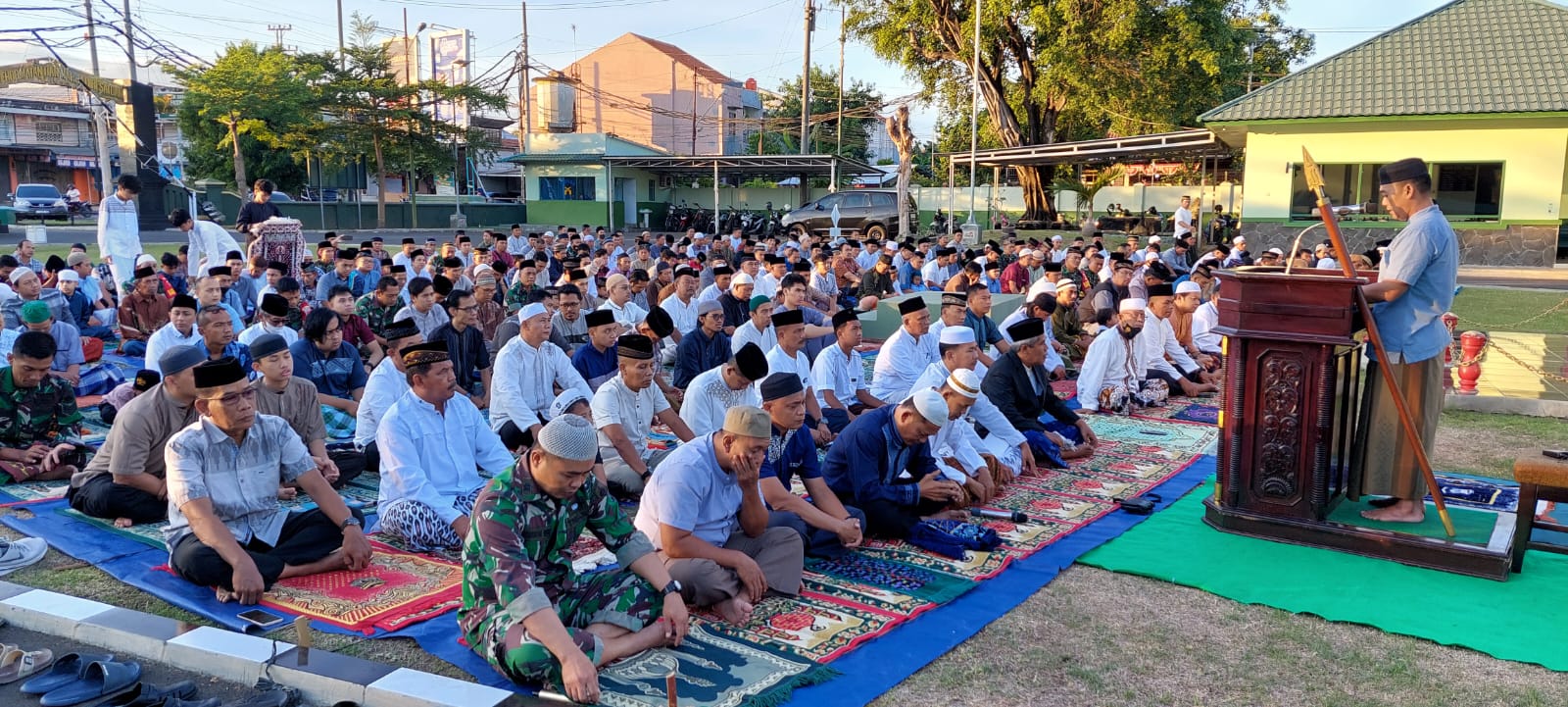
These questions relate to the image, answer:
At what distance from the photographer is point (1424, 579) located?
Answer: 4242 millimetres

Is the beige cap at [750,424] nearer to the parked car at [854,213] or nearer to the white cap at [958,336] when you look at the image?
the white cap at [958,336]

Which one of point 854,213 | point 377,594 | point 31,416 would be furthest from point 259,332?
point 854,213

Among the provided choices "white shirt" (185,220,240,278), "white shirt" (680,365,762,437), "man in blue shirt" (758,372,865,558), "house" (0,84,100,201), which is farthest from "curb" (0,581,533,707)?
"house" (0,84,100,201)

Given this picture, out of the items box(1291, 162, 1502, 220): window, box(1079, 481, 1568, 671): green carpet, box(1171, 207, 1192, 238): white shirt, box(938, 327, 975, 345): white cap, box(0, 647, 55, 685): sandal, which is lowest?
box(1079, 481, 1568, 671): green carpet

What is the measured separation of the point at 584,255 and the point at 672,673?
484 inches

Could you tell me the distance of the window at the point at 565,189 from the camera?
32.5 meters

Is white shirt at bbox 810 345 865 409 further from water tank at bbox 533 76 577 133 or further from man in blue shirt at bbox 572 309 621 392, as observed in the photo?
water tank at bbox 533 76 577 133

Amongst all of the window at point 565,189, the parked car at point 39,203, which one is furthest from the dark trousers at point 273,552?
the parked car at point 39,203

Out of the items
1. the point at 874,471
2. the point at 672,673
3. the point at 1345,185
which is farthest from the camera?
the point at 1345,185

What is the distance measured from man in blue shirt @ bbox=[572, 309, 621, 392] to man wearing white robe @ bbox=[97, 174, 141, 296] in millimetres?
6171

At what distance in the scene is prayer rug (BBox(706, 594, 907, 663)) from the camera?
3619 mm

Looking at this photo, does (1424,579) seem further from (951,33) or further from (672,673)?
(951,33)

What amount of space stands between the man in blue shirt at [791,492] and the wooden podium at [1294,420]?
1714mm

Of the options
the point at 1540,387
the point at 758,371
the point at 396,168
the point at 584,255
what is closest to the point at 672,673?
the point at 758,371
